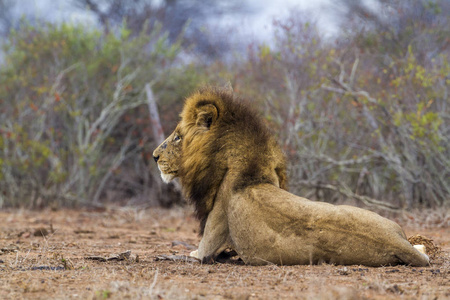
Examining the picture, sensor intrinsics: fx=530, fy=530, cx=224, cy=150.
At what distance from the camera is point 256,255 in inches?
169

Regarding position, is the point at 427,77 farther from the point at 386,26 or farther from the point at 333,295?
the point at 333,295

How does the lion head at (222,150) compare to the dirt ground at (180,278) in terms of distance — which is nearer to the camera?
the dirt ground at (180,278)

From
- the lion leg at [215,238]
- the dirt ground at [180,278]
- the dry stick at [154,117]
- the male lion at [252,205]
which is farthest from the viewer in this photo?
the dry stick at [154,117]

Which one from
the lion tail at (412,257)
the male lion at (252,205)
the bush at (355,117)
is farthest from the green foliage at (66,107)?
the lion tail at (412,257)

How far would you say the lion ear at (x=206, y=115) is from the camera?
471 centimetres

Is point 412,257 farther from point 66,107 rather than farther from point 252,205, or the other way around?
point 66,107

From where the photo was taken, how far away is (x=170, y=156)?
5039 mm

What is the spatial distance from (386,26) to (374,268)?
8.95m

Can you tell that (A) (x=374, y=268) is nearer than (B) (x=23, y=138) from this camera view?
Yes

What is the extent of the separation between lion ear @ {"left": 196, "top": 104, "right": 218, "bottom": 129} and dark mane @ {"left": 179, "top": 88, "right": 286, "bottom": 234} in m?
0.05

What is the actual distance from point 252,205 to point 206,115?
958 millimetres

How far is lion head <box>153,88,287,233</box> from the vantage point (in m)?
4.59

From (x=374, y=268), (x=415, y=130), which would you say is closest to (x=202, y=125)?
(x=374, y=268)

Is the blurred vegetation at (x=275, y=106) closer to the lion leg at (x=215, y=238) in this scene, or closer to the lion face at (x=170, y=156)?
the lion face at (x=170, y=156)
